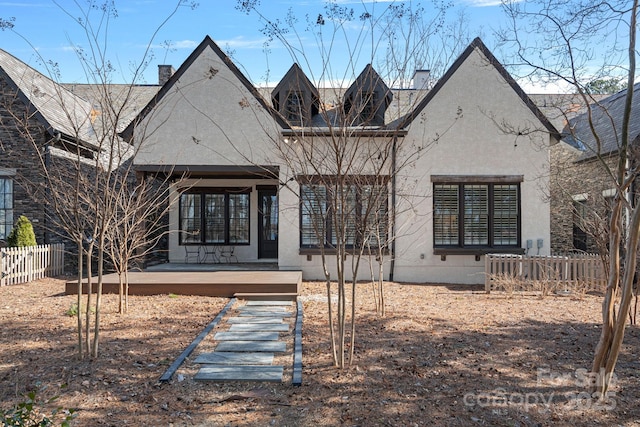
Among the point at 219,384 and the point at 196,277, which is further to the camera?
the point at 196,277

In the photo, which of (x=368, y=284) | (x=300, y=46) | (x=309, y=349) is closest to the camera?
(x=300, y=46)

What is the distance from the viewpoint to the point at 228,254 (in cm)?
1608

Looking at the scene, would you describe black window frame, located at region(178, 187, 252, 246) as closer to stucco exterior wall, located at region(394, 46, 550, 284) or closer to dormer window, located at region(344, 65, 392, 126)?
stucco exterior wall, located at region(394, 46, 550, 284)

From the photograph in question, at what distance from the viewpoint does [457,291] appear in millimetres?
11656

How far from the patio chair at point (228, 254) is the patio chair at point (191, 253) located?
81 centimetres

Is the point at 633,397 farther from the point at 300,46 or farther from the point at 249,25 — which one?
the point at 249,25

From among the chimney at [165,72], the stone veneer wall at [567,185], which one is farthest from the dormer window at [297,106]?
the chimney at [165,72]

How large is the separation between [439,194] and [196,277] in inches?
284

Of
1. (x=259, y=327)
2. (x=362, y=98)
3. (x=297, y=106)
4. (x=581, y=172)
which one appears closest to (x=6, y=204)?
(x=259, y=327)

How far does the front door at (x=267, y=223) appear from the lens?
16.2 m

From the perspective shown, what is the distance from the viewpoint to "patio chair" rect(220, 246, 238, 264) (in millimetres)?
15992

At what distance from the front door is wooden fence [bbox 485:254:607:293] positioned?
24.8 ft

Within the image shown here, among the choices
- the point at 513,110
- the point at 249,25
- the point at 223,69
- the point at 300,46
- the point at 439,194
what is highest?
the point at 223,69

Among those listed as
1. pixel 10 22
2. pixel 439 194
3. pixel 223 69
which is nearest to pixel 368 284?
pixel 439 194
